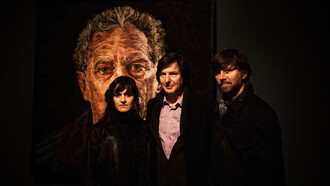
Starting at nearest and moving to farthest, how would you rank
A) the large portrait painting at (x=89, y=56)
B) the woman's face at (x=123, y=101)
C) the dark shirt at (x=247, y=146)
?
the dark shirt at (x=247, y=146), the woman's face at (x=123, y=101), the large portrait painting at (x=89, y=56)

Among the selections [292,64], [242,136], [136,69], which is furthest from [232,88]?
[136,69]

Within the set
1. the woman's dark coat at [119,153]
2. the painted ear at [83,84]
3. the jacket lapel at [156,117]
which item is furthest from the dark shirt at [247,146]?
the painted ear at [83,84]

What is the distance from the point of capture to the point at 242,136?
137 centimetres

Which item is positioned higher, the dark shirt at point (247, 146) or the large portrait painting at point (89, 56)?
the large portrait painting at point (89, 56)

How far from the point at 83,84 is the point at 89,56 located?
0.26 metres

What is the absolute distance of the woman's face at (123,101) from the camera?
1.58 meters

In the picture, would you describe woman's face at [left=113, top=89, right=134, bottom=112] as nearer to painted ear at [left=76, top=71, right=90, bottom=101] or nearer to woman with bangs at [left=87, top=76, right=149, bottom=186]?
woman with bangs at [left=87, top=76, right=149, bottom=186]

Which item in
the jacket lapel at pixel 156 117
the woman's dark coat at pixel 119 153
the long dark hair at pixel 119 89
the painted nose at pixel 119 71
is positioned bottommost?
the woman's dark coat at pixel 119 153

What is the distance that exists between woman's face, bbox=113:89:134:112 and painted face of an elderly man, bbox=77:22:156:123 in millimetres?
265

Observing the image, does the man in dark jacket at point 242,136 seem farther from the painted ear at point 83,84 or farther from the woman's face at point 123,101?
the painted ear at point 83,84

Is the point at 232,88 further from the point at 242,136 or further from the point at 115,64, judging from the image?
the point at 115,64

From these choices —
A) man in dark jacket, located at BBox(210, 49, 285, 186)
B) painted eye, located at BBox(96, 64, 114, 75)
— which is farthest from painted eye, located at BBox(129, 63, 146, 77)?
man in dark jacket, located at BBox(210, 49, 285, 186)

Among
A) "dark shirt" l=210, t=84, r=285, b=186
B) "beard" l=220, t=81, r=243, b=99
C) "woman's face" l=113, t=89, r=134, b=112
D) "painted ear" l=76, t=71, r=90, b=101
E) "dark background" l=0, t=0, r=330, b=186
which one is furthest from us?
"painted ear" l=76, t=71, r=90, b=101

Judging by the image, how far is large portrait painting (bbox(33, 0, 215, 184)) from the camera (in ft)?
6.03
